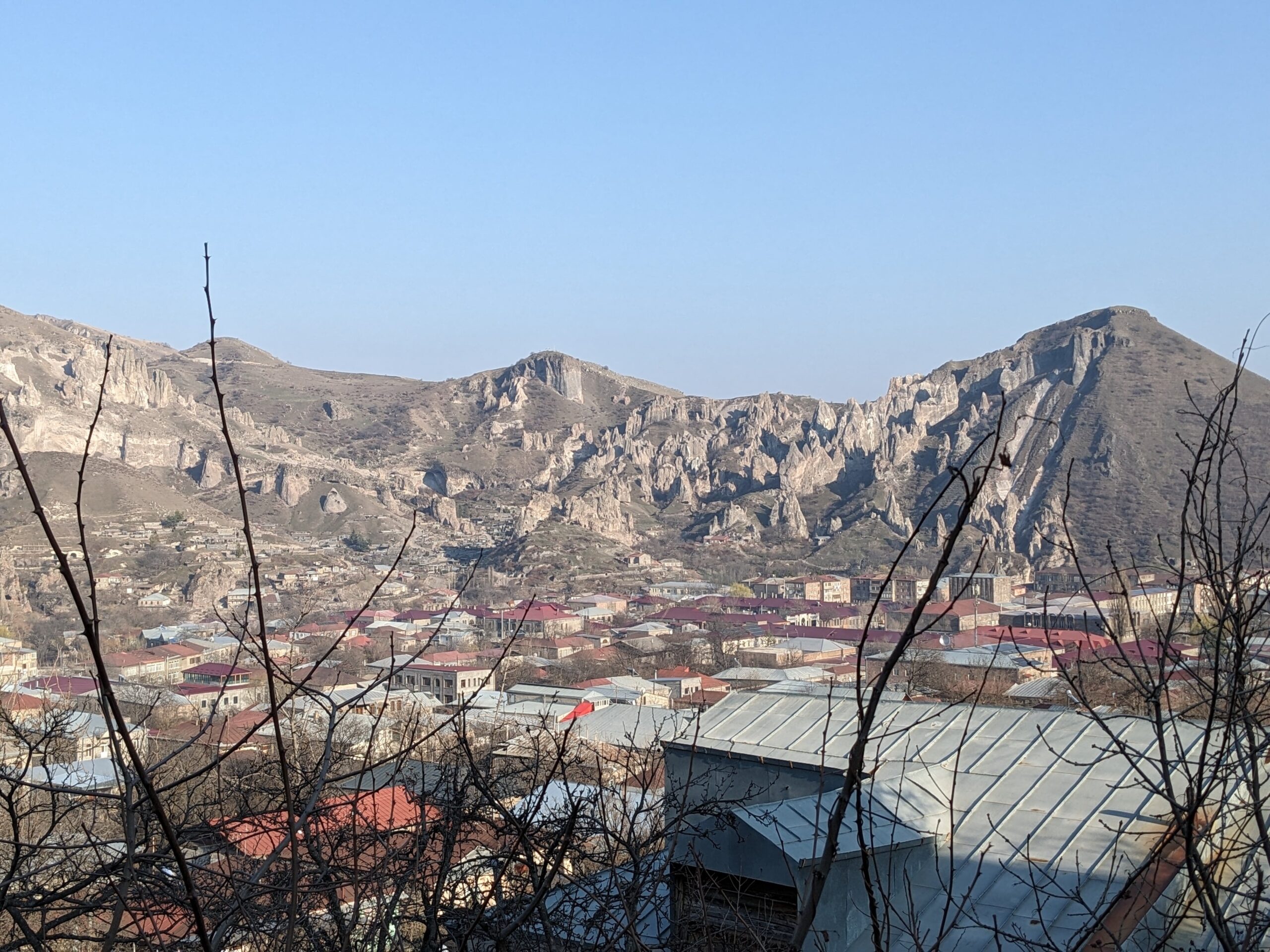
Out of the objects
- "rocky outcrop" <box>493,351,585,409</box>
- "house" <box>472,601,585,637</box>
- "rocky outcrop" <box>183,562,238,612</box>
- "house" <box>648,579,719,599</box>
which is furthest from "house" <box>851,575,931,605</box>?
"rocky outcrop" <box>493,351,585,409</box>

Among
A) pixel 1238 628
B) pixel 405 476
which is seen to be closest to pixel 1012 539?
pixel 405 476

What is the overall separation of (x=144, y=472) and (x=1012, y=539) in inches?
1727

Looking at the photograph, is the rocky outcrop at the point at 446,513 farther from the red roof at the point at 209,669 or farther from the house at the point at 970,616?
the red roof at the point at 209,669

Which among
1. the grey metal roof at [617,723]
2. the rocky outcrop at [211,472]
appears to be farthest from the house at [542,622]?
the rocky outcrop at [211,472]

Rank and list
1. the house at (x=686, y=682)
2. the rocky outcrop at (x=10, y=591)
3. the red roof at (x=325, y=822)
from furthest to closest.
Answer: the rocky outcrop at (x=10, y=591), the house at (x=686, y=682), the red roof at (x=325, y=822)

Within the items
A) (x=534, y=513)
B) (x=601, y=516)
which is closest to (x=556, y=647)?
(x=534, y=513)

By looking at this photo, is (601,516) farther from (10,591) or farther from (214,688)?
(214,688)

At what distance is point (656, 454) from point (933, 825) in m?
71.8

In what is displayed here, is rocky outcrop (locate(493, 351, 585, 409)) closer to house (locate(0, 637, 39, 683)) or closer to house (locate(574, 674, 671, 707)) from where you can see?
house (locate(0, 637, 39, 683))

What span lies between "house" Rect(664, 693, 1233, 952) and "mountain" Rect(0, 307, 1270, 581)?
145ft

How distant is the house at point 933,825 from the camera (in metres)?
3.00

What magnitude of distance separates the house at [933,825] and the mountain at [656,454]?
44.2 meters

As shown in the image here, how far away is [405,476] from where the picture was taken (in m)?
73.8

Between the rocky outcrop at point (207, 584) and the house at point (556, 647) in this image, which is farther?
the rocky outcrop at point (207, 584)
